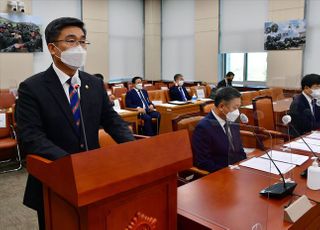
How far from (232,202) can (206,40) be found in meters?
7.80

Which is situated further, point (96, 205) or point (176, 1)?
point (176, 1)

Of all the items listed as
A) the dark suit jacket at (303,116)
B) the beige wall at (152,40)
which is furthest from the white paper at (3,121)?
the beige wall at (152,40)

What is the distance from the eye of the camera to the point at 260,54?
317 inches

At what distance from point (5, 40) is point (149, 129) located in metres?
4.00

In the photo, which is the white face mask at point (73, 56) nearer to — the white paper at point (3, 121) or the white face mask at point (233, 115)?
the white face mask at point (233, 115)

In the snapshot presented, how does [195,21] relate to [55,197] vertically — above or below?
above

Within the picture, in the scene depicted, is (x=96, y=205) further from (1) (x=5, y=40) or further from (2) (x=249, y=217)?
(1) (x=5, y=40)

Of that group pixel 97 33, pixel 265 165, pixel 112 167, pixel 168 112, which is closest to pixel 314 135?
pixel 265 165

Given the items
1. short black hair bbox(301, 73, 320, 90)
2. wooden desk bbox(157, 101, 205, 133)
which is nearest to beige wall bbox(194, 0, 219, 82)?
wooden desk bbox(157, 101, 205, 133)

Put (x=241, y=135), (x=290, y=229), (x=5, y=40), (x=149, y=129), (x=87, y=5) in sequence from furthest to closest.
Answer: (x=87, y=5) < (x=5, y=40) < (x=149, y=129) < (x=241, y=135) < (x=290, y=229)

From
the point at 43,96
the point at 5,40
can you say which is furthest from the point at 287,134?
the point at 5,40

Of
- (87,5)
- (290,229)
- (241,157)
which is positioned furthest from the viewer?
(87,5)

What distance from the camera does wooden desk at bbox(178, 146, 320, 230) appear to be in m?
1.37

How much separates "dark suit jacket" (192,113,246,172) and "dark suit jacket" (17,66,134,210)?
92cm
